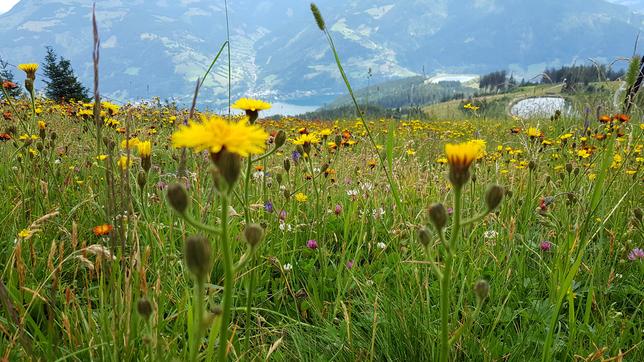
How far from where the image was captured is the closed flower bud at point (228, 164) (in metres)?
0.72

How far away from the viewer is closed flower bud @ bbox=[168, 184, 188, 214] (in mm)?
717

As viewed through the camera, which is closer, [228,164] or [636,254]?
[228,164]

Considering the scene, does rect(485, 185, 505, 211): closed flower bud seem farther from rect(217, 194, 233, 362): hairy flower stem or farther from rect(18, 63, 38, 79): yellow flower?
rect(18, 63, 38, 79): yellow flower

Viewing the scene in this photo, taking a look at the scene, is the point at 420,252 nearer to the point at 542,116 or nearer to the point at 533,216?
the point at 533,216

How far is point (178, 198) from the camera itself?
72 centimetres

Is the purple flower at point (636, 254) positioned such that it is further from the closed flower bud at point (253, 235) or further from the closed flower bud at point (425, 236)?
the closed flower bud at point (253, 235)

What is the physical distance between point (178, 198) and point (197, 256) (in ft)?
0.35

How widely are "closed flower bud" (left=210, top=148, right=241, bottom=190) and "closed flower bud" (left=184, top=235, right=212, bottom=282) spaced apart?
11cm

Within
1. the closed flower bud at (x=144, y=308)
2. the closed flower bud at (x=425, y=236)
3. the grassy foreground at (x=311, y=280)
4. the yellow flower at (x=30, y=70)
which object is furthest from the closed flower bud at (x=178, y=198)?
the yellow flower at (x=30, y=70)

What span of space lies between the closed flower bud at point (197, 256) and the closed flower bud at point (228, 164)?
4.4 inches

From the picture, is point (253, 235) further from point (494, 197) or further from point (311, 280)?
point (311, 280)

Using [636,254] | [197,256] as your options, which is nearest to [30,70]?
[197,256]

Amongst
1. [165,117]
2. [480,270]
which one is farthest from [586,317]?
[165,117]

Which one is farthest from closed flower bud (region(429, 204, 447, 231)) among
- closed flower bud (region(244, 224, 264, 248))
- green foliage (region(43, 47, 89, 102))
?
green foliage (region(43, 47, 89, 102))
